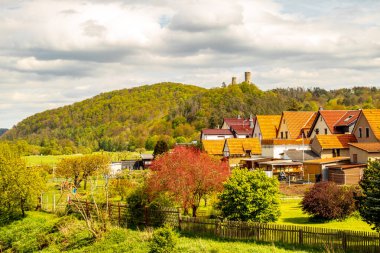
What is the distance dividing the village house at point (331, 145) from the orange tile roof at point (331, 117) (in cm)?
490

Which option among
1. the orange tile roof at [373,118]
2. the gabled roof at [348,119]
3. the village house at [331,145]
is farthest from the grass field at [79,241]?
the gabled roof at [348,119]

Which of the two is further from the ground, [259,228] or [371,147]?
[371,147]

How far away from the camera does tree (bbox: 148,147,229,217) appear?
29.0 m

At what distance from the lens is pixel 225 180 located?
2975 centimetres

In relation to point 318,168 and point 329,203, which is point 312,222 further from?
point 318,168

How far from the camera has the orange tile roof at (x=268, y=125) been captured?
70.5 metres

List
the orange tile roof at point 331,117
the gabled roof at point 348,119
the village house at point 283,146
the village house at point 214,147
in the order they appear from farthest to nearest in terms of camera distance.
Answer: the village house at point 214,147 → the village house at point 283,146 → the orange tile roof at point 331,117 → the gabled roof at point 348,119

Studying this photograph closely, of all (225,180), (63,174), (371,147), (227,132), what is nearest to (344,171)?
(371,147)

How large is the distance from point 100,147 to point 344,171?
132 m

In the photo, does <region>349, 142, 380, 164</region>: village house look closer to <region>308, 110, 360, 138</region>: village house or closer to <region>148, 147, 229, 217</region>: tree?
<region>308, 110, 360, 138</region>: village house

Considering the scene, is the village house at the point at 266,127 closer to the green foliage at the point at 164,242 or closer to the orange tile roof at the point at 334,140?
the orange tile roof at the point at 334,140

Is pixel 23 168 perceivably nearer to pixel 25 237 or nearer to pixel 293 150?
pixel 25 237

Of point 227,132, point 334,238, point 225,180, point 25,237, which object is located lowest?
point 25,237

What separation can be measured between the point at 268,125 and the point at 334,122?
12.9 m
